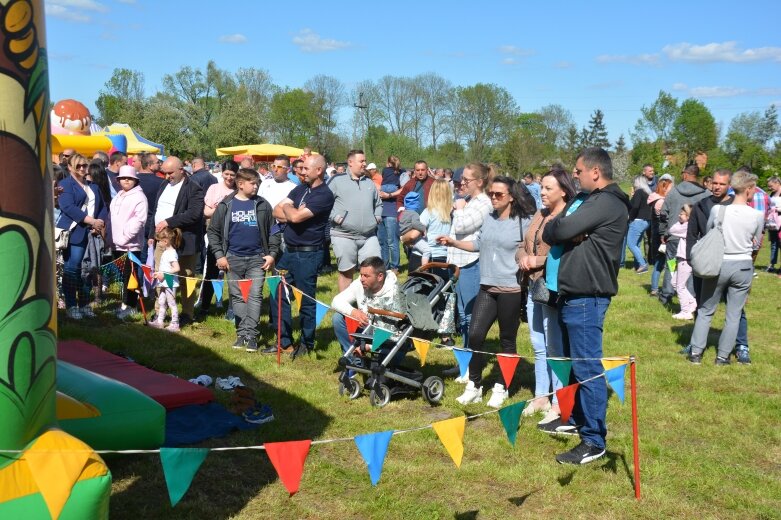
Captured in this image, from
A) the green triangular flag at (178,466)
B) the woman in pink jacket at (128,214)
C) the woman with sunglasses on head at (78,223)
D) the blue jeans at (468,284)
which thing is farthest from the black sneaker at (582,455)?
the woman with sunglasses on head at (78,223)

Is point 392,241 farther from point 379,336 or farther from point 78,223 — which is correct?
point 379,336

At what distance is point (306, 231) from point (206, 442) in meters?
3.01

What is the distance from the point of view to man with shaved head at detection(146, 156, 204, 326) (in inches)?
379

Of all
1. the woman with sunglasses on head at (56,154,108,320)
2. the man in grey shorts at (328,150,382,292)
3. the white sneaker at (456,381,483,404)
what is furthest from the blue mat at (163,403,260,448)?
the woman with sunglasses on head at (56,154,108,320)

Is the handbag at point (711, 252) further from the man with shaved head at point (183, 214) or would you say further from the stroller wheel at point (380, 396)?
the man with shaved head at point (183, 214)

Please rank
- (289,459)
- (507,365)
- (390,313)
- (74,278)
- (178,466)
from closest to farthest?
(178,466) < (289,459) < (507,365) < (390,313) < (74,278)

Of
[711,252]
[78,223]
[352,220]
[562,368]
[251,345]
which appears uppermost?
[352,220]

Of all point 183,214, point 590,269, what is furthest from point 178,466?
point 183,214

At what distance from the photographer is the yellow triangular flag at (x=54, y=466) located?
11.0ft

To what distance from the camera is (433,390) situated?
705 centimetres

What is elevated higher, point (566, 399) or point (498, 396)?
point (566, 399)

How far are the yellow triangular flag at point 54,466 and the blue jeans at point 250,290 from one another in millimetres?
5258

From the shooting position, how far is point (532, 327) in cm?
679

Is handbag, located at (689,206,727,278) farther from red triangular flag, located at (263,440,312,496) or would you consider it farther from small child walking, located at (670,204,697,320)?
red triangular flag, located at (263,440,312,496)
